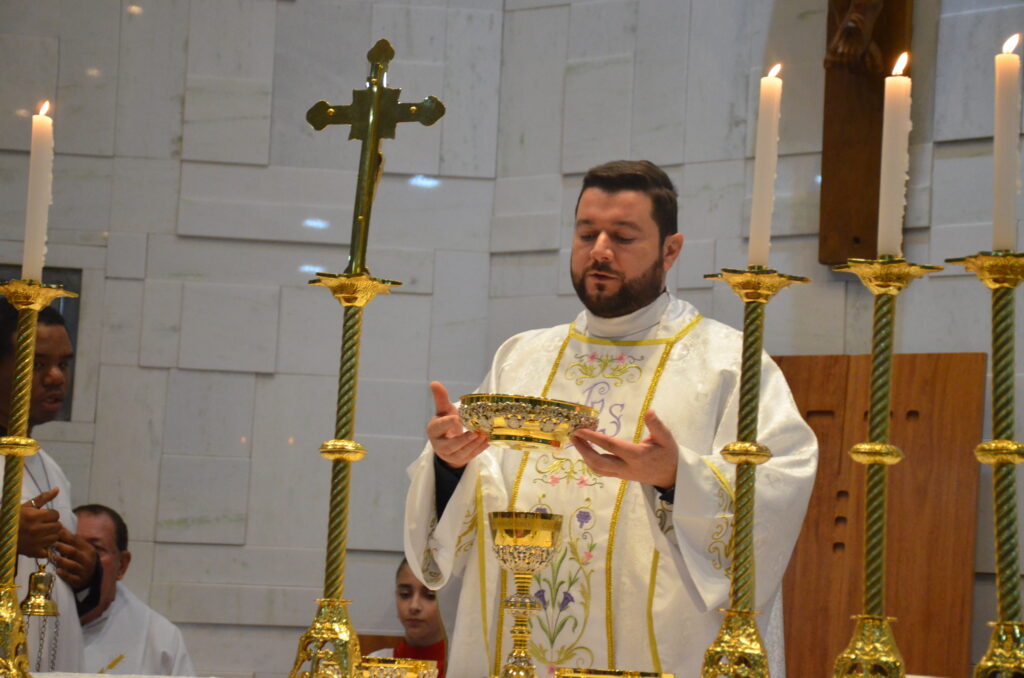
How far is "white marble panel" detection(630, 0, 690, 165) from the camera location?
6492 mm

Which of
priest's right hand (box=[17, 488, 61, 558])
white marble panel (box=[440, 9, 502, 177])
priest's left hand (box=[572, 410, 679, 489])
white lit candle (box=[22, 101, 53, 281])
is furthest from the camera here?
white marble panel (box=[440, 9, 502, 177])

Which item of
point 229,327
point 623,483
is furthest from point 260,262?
point 623,483

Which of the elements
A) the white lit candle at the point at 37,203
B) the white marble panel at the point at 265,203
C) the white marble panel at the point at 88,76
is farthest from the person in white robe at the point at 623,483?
the white marble panel at the point at 88,76

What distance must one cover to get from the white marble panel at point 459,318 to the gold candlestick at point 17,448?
13.9ft

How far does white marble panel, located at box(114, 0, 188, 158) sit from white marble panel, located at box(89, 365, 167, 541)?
116 cm

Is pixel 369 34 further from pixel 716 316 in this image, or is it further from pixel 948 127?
pixel 948 127

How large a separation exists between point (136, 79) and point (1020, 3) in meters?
4.26

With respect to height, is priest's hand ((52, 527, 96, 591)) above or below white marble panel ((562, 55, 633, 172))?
below

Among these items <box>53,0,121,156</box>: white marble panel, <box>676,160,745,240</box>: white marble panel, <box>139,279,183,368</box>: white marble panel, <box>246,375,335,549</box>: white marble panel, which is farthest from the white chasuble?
<box>53,0,121,156</box>: white marble panel

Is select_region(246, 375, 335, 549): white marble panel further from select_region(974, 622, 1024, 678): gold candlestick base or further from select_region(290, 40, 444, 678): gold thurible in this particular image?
select_region(974, 622, 1024, 678): gold candlestick base

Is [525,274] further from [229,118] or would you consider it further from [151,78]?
[151,78]

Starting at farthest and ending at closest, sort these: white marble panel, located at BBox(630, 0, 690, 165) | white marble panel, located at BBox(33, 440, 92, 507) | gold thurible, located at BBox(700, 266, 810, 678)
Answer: white marble panel, located at BBox(33, 440, 92, 507)
white marble panel, located at BBox(630, 0, 690, 165)
gold thurible, located at BBox(700, 266, 810, 678)

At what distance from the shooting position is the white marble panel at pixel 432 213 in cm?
688

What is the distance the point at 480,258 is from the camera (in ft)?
22.6
